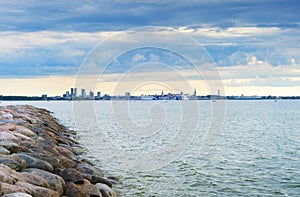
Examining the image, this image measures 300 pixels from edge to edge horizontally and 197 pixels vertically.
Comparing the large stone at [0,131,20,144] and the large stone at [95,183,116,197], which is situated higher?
the large stone at [0,131,20,144]

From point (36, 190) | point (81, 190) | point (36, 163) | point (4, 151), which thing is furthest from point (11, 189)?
point (4, 151)

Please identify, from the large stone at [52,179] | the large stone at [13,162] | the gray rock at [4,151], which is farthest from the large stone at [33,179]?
the gray rock at [4,151]

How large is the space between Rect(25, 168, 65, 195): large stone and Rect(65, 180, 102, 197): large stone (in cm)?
21

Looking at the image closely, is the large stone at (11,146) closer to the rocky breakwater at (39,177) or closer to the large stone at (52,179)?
the rocky breakwater at (39,177)

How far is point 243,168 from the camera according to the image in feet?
63.0

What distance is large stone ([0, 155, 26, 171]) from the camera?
11.4 metres

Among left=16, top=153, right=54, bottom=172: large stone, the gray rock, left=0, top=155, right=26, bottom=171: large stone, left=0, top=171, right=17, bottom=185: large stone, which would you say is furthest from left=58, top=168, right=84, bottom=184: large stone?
left=0, top=171, right=17, bottom=185: large stone

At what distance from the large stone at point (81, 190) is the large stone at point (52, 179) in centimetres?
21

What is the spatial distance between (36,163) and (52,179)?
1.24 meters

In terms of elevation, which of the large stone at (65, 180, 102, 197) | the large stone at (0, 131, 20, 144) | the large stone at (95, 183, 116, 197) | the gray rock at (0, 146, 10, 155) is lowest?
the large stone at (95, 183, 116, 197)

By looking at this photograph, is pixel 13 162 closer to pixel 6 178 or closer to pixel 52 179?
pixel 52 179

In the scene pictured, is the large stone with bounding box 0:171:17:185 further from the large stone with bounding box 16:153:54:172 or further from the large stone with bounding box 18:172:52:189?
the large stone with bounding box 16:153:54:172

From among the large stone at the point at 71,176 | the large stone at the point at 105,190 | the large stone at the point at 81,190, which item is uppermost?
the large stone at the point at 71,176

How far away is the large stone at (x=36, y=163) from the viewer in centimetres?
1233
